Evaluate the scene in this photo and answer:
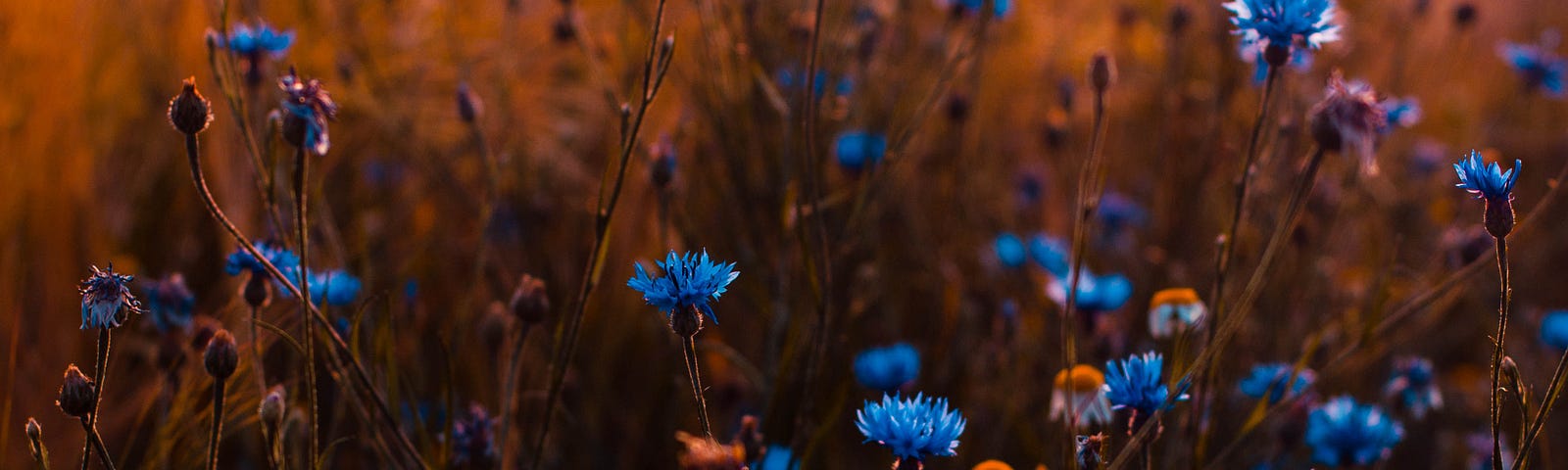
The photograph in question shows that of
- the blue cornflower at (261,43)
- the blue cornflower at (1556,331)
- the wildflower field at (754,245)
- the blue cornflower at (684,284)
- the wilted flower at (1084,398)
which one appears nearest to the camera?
the blue cornflower at (684,284)

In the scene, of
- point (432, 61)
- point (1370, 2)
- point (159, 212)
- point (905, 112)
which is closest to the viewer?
point (905, 112)

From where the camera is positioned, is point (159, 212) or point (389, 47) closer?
point (159, 212)

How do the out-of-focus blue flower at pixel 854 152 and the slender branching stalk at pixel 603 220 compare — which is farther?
the out-of-focus blue flower at pixel 854 152

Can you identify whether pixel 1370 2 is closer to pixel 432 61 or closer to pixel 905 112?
pixel 905 112

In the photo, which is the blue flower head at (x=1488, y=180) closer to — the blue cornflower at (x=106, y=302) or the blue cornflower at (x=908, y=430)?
the blue cornflower at (x=908, y=430)

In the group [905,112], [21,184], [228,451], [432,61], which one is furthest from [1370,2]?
[21,184]

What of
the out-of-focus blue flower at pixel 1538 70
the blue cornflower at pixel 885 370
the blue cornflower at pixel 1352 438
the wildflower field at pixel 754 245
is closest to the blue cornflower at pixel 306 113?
the wildflower field at pixel 754 245

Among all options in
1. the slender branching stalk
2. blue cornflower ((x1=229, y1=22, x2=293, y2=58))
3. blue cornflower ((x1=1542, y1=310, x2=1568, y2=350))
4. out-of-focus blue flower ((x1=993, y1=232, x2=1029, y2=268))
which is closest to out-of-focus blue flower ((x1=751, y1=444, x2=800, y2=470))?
the slender branching stalk
